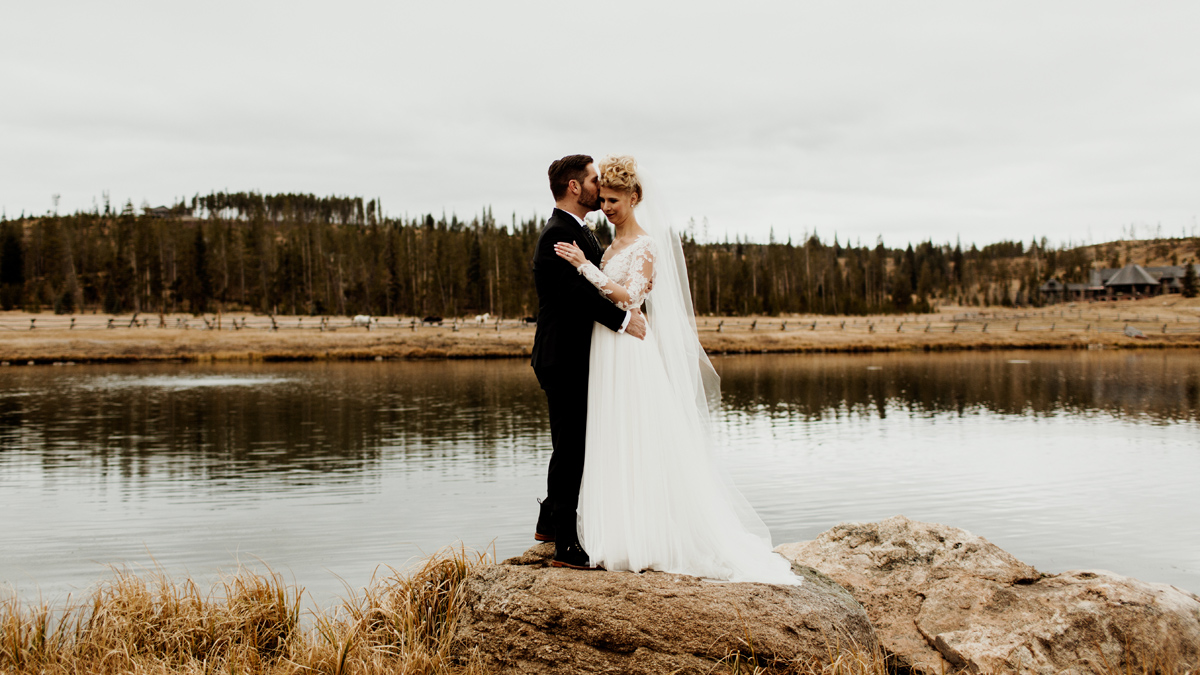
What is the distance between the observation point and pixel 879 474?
17.3 meters

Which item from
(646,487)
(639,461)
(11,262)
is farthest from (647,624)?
(11,262)

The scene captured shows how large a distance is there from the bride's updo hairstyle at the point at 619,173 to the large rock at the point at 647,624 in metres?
2.63

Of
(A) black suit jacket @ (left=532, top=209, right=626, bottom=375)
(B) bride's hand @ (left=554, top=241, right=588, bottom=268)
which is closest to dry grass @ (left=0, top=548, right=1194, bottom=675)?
(A) black suit jacket @ (left=532, top=209, right=626, bottom=375)

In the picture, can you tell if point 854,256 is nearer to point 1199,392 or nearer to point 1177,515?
point 1199,392

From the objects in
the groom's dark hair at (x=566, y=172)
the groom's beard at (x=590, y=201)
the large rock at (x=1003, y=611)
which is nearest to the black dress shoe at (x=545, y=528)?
the groom's beard at (x=590, y=201)

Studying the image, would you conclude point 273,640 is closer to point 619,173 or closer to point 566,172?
point 566,172

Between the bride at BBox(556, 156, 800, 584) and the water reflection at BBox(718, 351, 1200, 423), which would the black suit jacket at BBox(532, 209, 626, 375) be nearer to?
the bride at BBox(556, 156, 800, 584)

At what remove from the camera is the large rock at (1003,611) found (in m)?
5.26

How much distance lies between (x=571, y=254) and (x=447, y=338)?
5614 centimetres

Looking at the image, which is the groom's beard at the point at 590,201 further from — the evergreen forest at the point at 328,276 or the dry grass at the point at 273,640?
the evergreen forest at the point at 328,276

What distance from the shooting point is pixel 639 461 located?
17.0 feet

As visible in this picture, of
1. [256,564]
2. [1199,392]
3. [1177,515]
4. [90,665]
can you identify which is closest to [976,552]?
[90,665]

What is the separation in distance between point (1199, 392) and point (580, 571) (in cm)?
3871

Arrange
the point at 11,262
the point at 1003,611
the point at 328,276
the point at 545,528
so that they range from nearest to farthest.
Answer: the point at 545,528 → the point at 1003,611 → the point at 11,262 → the point at 328,276
